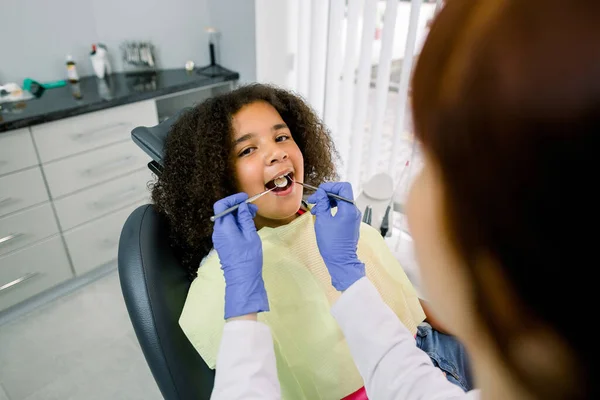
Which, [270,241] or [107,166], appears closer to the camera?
[270,241]

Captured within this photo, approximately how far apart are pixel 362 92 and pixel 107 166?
4.46 feet

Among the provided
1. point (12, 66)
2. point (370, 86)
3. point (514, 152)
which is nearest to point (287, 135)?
point (370, 86)

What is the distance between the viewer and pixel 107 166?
2100 mm

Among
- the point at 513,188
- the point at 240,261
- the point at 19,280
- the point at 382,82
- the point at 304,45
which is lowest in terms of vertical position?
the point at 19,280

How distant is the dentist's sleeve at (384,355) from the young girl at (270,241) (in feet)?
0.73

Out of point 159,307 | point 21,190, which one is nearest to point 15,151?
point 21,190

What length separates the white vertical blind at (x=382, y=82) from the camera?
1762mm

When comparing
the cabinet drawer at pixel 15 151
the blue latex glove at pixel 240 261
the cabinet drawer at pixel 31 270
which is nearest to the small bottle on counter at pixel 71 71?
the cabinet drawer at pixel 15 151

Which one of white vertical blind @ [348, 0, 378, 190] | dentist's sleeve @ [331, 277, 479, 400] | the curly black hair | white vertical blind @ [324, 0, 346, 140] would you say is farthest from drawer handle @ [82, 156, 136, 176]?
dentist's sleeve @ [331, 277, 479, 400]

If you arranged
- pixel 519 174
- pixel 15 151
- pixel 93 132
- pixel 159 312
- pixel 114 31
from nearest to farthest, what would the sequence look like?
1. pixel 519 174
2. pixel 159 312
3. pixel 15 151
4. pixel 93 132
5. pixel 114 31

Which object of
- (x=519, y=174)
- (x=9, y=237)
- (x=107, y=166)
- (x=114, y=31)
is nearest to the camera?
(x=519, y=174)

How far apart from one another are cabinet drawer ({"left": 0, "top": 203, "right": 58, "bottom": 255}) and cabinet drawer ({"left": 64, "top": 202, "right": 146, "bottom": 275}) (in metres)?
0.11

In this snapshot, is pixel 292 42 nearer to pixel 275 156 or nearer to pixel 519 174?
pixel 275 156

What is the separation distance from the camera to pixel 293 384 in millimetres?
1064
